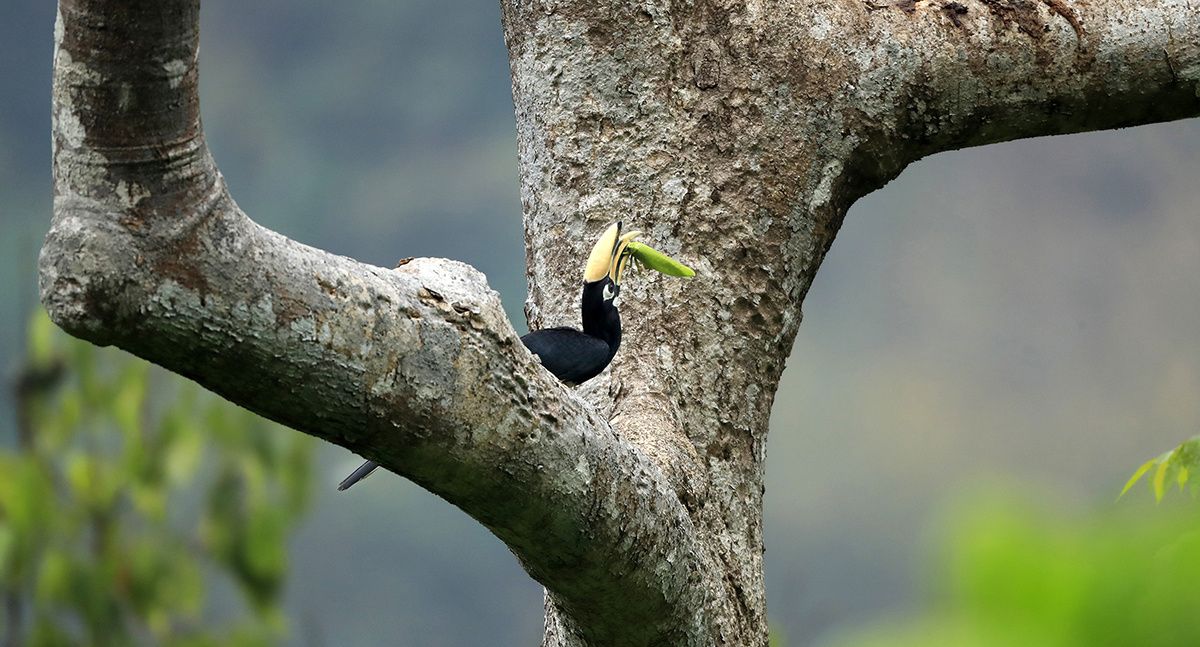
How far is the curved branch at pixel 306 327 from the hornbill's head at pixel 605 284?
348 mm

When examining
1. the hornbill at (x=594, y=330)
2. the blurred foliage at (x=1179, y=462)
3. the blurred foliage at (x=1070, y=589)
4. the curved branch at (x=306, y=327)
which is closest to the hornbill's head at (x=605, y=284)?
the hornbill at (x=594, y=330)

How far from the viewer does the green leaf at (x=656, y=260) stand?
4.75 ft

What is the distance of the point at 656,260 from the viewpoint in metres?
1.46

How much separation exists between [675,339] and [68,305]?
88 centimetres

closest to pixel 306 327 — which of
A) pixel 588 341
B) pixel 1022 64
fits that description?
pixel 588 341

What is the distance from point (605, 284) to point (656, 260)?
3.0 inches

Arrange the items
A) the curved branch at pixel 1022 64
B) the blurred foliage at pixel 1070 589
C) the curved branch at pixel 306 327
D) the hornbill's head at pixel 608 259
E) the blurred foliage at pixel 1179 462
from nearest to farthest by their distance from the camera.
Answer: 1. the blurred foliage at pixel 1070 589
2. the curved branch at pixel 306 327
3. the blurred foliage at pixel 1179 462
4. the hornbill's head at pixel 608 259
5. the curved branch at pixel 1022 64

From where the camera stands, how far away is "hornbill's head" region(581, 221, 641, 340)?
148 centimetres

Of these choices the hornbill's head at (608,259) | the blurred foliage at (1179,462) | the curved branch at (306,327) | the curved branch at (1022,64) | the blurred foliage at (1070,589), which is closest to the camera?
the blurred foliage at (1070,589)

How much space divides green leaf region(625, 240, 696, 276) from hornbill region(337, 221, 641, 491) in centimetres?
1

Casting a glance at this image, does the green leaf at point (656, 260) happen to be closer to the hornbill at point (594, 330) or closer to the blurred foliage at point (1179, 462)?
the hornbill at point (594, 330)

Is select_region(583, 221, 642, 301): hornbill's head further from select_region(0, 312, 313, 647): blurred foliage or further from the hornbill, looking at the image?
select_region(0, 312, 313, 647): blurred foliage

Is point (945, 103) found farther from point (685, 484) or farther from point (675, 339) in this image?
point (685, 484)

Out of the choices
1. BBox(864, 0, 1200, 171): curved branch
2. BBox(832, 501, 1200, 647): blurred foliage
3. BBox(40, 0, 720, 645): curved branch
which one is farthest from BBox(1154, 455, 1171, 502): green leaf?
BBox(832, 501, 1200, 647): blurred foliage
